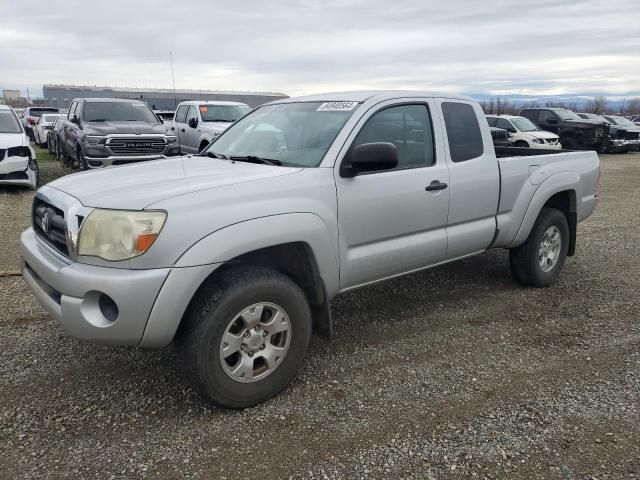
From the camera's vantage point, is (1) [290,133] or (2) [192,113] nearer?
(1) [290,133]

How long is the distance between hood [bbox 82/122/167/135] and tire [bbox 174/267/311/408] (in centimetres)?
937

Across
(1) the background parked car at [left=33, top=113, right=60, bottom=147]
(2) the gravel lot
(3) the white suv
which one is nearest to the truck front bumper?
(2) the gravel lot

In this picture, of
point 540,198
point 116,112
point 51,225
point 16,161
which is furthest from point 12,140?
point 540,198

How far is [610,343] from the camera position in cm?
404

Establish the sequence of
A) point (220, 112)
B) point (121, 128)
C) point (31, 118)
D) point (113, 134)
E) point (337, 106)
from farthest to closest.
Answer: point (31, 118) → point (220, 112) → point (121, 128) → point (113, 134) → point (337, 106)

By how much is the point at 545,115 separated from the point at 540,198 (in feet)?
59.3

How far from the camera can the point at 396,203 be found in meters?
3.64

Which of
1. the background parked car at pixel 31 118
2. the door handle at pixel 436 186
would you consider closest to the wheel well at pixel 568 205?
the door handle at pixel 436 186

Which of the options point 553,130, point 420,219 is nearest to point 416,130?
point 420,219

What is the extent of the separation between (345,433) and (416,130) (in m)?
2.29

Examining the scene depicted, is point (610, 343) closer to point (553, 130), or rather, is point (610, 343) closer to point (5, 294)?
point (5, 294)

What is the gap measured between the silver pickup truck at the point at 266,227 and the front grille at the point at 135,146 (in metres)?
7.52

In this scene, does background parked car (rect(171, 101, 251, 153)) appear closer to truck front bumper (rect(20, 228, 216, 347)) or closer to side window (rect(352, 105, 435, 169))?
→ side window (rect(352, 105, 435, 169))

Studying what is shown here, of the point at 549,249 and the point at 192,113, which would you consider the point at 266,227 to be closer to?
the point at 549,249
